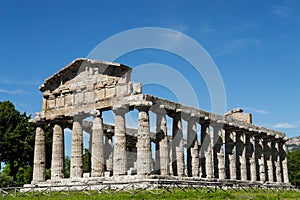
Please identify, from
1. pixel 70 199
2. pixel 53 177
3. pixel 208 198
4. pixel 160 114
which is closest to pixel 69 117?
pixel 53 177

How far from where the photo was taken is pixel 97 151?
Result: 40.3 metres

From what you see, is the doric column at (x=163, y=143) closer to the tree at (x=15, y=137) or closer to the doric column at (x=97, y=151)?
the doric column at (x=97, y=151)

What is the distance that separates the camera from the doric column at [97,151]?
40062 millimetres

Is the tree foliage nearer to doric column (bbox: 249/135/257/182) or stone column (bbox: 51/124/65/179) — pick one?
doric column (bbox: 249/135/257/182)

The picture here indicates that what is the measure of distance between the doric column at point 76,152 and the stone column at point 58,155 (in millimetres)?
2362

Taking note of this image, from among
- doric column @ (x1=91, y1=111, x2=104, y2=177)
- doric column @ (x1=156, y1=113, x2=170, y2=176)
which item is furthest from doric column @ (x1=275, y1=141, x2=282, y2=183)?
doric column @ (x1=91, y1=111, x2=104, y2=177)

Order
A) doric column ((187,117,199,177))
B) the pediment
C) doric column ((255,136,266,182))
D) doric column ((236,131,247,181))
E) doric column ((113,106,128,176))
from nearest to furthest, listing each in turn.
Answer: doric column ((113,106,128,176)), the pediment, doric column ((187,117,199,177)), doric column ((236,131,247,181)), doric column ((255,136,266,182))

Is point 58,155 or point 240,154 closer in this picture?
point 58,155

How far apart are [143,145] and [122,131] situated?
2.75 metres

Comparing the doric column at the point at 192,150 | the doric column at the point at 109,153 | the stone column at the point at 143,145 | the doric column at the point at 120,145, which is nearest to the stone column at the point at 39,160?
the doric column at the point at 109,153

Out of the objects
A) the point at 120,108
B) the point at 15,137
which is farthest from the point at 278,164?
the point at 15,137

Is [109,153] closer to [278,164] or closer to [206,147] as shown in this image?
[206,147]

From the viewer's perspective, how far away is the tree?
198ft

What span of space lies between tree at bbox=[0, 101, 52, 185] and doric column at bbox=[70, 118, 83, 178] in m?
21.2
